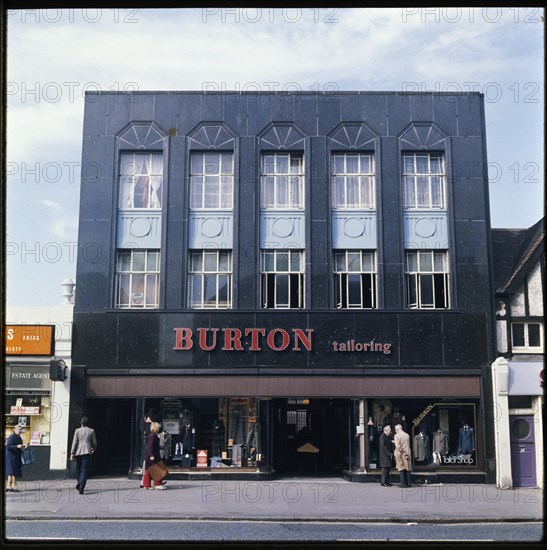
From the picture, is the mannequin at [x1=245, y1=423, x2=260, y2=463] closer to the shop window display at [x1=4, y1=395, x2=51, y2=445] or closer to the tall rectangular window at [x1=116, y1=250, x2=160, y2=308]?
the tall rectangular window at [x1=116, y1=250, x2=160, y2=308]

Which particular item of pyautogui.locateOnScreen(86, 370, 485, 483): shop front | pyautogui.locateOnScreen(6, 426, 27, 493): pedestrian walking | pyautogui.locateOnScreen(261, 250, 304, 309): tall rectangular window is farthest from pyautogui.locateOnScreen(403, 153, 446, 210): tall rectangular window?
pyautogui.locateOnScreen(6, 426, 27, 493): pedestrian walking

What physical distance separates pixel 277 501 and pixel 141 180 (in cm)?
1127

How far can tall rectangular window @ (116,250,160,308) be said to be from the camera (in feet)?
77.4

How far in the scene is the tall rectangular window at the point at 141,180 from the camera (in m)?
24.1

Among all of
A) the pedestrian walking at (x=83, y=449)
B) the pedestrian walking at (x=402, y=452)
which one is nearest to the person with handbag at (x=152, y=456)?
the pedestrian walking at (x=83, y=449)

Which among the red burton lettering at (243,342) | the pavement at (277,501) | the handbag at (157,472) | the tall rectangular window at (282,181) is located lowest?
the pavement at (277,501)

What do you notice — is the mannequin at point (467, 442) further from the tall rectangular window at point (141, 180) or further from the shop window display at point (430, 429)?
the tall rectangular window at point (141, 180)

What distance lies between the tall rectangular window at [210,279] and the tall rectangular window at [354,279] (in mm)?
3372

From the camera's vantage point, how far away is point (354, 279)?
23.6 metres

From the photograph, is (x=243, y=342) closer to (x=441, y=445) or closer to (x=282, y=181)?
(x=282, y=181)

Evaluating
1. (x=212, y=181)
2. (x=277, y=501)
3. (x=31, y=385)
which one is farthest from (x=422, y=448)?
(x=31, y=385)

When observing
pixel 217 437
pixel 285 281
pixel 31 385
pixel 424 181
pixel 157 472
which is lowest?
pixel 157 472
